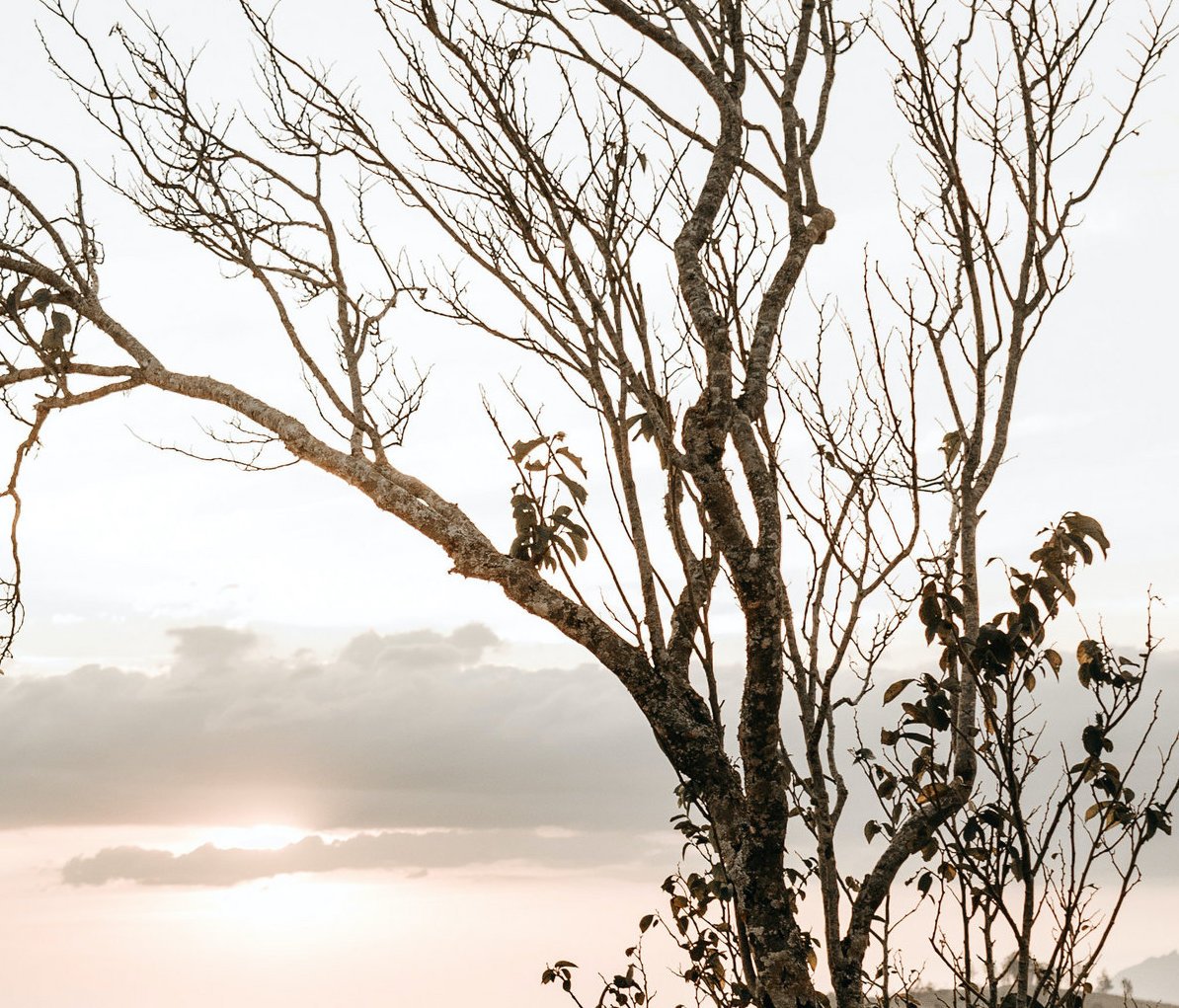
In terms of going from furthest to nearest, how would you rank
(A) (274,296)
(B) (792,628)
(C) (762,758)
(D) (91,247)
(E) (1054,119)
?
(D) (91,247) < (A) (274,296) < (E) (1054,119) < (B) (792,628) < (C) (762,758)

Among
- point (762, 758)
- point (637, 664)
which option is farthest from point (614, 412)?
point (762, 758)

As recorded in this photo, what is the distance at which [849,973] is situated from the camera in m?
3.40

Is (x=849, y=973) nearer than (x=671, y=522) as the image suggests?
Yes

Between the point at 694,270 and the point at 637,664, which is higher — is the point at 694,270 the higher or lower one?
the higher one

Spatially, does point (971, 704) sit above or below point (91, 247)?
below

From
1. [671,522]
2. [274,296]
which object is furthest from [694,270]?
[274,296]

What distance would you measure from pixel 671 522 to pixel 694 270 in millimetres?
942

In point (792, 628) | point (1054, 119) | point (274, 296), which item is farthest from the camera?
point (274, 296)

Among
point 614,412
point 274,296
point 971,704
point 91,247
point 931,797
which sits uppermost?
point 91,247

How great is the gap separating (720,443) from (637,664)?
2.53 ft

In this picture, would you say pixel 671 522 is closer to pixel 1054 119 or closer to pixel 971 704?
pixel 971 704

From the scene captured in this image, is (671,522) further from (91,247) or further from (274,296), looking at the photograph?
(91,247)

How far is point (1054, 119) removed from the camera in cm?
419

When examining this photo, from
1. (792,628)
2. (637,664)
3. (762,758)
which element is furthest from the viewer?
(792,628)
